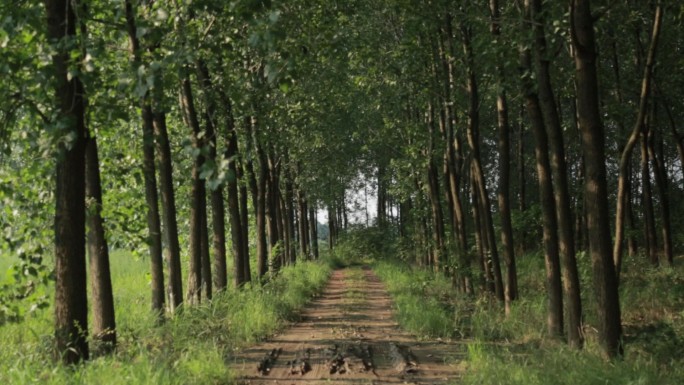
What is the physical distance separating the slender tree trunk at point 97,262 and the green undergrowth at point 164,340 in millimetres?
404

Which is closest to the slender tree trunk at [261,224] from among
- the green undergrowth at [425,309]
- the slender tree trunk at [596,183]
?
the green undergrowth at [425,309]

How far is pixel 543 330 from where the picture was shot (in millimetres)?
10852

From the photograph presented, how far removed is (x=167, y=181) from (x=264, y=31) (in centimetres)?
736

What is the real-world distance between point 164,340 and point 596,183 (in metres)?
6.15

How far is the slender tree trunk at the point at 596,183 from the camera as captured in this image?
7.67m

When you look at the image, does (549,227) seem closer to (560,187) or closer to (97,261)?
(560,187)

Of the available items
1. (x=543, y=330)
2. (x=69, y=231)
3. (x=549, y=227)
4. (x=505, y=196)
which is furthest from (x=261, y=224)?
(x=69, y=231)

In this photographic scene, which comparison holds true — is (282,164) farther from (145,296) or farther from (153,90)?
(153,90)

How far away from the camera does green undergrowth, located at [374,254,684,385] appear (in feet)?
21.5

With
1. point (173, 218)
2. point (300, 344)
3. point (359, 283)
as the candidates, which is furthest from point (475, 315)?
point (359, 283)

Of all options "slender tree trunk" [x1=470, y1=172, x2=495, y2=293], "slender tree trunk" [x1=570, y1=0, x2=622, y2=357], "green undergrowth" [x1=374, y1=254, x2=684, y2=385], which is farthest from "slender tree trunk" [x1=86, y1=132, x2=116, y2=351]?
"slender tree trunk" [x1=470, y1=172, x2=495, y2=293]

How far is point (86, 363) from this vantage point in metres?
6.02

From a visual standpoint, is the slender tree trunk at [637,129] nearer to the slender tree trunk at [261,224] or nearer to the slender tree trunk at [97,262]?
the slender tree trunk at [97,262]

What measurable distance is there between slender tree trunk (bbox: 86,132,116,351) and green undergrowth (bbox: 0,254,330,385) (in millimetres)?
404
